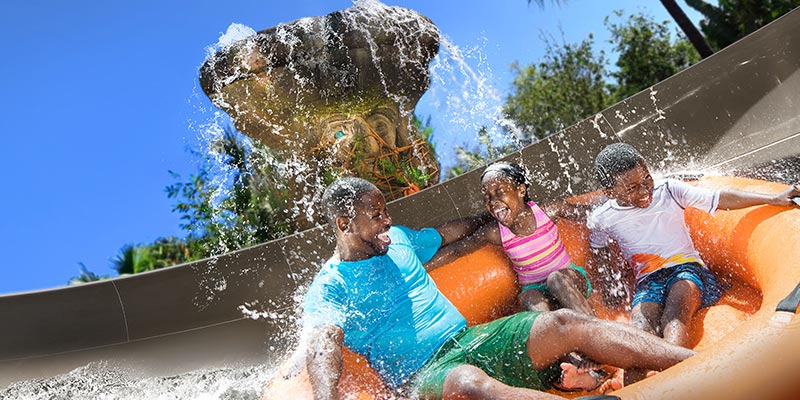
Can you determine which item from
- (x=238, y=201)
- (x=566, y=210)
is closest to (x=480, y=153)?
(x=238, y=201)

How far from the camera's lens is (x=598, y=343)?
6.62 feet

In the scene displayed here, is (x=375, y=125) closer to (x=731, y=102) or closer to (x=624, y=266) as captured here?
(x=731, y=102)

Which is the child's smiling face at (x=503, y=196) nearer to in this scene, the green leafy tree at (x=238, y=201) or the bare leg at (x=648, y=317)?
the bare leg at (x=648, y=317)

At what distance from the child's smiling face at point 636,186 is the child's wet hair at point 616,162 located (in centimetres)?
2

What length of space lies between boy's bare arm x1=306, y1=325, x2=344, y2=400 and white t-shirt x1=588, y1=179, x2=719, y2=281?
4.54 feet

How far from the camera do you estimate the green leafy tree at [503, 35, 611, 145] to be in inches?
663

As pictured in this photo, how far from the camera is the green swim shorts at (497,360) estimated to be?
84.8 inches

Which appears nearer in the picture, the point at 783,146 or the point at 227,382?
the point at 227,382

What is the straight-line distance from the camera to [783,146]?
4469mm

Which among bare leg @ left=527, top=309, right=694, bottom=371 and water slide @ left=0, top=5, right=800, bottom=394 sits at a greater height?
water slide @ left=0, top=5, right=800, bottom=394

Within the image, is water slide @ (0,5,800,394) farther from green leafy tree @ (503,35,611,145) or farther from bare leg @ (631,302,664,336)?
green leafy tree @ (503,35,611,145)

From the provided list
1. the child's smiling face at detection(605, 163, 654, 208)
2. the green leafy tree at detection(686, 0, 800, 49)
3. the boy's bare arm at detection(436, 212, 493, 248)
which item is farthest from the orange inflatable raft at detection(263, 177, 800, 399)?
the green leafy tree at detection(686, 0, 800, 49)

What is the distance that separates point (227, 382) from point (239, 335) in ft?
3.36

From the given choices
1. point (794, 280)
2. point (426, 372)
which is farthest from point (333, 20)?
point (794, 280)
